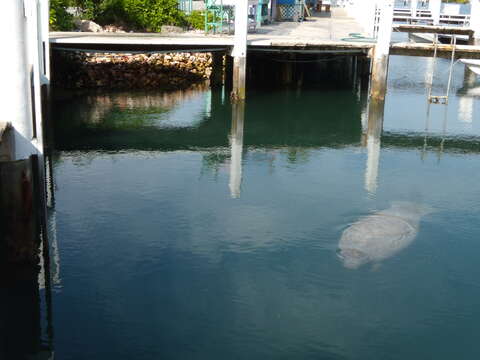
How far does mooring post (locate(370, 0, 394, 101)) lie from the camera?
26.4 meters

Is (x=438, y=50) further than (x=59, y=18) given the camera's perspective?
No

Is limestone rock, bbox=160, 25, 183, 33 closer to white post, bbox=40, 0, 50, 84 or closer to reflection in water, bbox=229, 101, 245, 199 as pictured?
reflection in water, bbox=229, 101, 245, 199

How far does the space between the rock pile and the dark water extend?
6163mm

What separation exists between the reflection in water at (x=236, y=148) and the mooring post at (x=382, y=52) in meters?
5.32

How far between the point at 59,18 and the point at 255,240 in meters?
21.7

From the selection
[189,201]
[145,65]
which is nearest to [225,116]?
[145,65]

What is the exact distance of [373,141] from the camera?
23203mm

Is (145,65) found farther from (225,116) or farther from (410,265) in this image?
(410,265)

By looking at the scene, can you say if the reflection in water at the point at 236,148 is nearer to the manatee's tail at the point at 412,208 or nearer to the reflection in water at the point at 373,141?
the reflection in water at the point at 373,141

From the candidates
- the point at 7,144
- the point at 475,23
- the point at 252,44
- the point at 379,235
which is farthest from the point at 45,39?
the point at 475,23

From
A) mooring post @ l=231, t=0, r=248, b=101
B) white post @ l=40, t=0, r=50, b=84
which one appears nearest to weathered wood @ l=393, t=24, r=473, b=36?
mooring post @ l=231, t=0, r=248, b=101

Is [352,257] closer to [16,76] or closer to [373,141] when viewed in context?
[16,76]

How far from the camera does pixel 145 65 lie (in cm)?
3312

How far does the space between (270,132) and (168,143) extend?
4.00m
